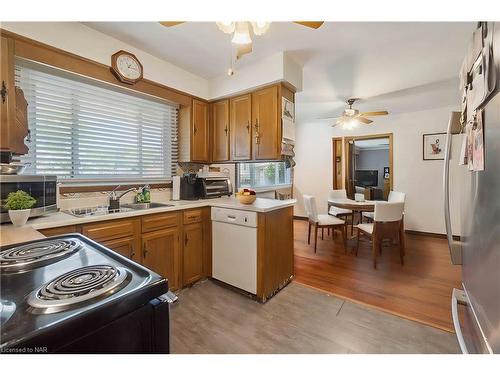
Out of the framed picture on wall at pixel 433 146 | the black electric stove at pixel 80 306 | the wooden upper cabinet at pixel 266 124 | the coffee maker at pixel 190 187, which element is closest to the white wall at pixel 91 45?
A: the wooden upper cabinet at pixel 266 124

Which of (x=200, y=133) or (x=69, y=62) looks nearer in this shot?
(x=69, y=62)

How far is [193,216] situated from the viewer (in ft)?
7.52

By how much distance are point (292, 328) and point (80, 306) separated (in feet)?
5.21

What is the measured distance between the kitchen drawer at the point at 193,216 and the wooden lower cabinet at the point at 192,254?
0.04 m

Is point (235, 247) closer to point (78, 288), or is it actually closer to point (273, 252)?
point (273, 252)

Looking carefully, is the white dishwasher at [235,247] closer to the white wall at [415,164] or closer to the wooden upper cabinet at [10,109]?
the wooden upper cabinet at [10,109]

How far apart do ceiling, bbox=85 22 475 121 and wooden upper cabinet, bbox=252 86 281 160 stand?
0.39m

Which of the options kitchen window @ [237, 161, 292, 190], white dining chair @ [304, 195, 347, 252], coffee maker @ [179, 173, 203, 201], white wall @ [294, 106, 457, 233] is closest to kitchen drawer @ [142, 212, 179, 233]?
coffee maker @ [179, 173, 203, 201]

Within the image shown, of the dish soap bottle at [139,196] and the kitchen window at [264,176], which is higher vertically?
the kitchen window at [264,176]

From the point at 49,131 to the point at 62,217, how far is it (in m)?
0.85

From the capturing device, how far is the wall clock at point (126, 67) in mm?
2064

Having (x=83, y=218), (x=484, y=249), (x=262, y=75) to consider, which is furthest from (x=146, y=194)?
(x=484, y=249)

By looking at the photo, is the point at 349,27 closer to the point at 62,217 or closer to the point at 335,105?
the point at 335,105

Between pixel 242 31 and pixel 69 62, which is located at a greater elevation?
pixel 69 62
